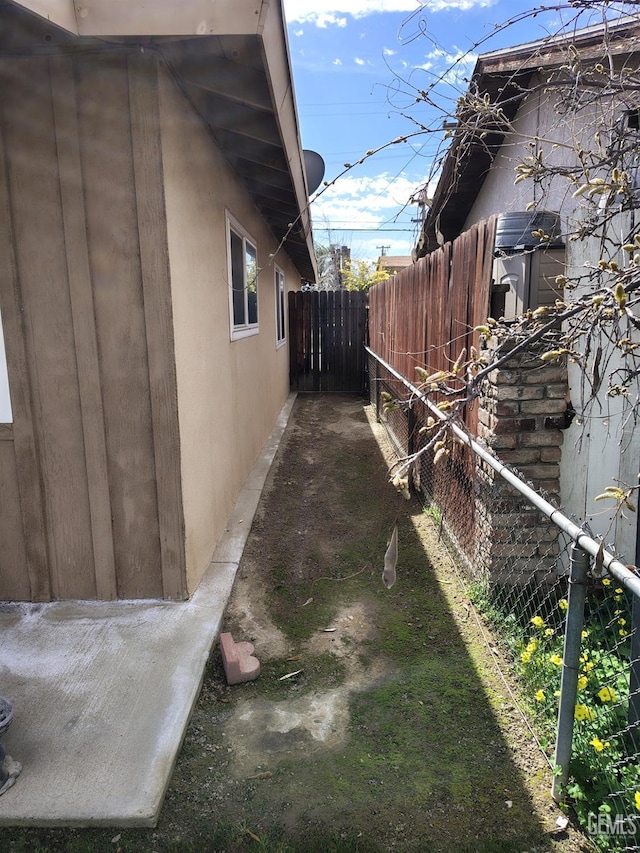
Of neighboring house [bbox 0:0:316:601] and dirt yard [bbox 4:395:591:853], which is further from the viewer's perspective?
neighboring house [bbox 0:0:316:601]

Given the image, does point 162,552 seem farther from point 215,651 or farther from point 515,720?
point 515,720

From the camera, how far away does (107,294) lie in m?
2.80

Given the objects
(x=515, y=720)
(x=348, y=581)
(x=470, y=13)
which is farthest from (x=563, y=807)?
(x=470, y=13)

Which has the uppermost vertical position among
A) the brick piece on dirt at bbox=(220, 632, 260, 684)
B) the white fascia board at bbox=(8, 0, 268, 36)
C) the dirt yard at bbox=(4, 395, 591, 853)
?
the white fascia board at bbox=(8, 0, 268, 36)

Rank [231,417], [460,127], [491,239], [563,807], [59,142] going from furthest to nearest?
[231,417] < [491,239] < [59,142] < [460,127] < [563,807]

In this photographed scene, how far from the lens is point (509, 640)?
271cm

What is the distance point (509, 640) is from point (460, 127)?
7.59 ft

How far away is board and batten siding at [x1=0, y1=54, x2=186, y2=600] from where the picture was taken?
265 centimetres

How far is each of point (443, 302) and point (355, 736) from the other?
116 inches

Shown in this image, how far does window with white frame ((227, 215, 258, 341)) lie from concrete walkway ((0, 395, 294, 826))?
2.53 metres

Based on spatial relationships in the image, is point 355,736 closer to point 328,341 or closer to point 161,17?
point 161,17

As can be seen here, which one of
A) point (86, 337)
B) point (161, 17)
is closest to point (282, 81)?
point (161, 17)

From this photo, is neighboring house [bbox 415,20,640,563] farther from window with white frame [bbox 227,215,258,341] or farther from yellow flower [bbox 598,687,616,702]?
window with white frame [bbox 227,215,258,341]

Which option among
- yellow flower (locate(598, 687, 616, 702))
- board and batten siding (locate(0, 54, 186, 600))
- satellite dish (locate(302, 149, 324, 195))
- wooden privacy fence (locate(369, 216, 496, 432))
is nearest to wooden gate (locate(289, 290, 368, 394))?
wooden privacy fence (locate(369, 216, 496, 432))
